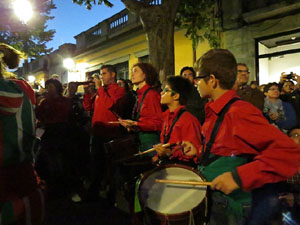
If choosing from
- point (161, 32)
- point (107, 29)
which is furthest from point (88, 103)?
point (107, 29)

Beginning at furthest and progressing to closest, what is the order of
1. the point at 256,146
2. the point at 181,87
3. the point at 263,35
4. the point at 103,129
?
the point at 263,35 < the point at 103,129 < the point at 181,87 < the point at 256,146

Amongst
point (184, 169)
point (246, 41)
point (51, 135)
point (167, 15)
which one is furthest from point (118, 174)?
point (246, 41)

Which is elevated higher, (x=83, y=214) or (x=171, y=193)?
(x=171, y=193)

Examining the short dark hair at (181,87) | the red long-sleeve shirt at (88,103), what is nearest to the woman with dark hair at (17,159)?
the short dark hair at (181,87)

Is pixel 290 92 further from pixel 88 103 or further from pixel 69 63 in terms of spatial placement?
pixel 69 63

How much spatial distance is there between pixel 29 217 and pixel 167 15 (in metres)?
5.55

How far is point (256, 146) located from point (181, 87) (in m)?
1.87

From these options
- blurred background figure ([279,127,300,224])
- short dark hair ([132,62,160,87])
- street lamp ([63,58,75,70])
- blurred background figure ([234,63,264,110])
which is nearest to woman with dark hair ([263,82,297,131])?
blurred background figure ([234,63,264,110])

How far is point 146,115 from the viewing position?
362 centimetres

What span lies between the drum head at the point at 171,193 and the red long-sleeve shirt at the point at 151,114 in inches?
53.6

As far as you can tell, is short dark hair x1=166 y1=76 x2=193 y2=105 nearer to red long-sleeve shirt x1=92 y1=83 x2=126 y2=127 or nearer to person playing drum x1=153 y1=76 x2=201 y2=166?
person playing drum x1=153 y1=76 x2=201 y2=166

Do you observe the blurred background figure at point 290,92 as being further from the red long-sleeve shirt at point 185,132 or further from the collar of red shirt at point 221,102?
the collar of red shirt at point 221,102

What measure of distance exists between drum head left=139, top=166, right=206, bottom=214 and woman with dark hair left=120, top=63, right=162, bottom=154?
1.39m

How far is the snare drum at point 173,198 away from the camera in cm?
190
